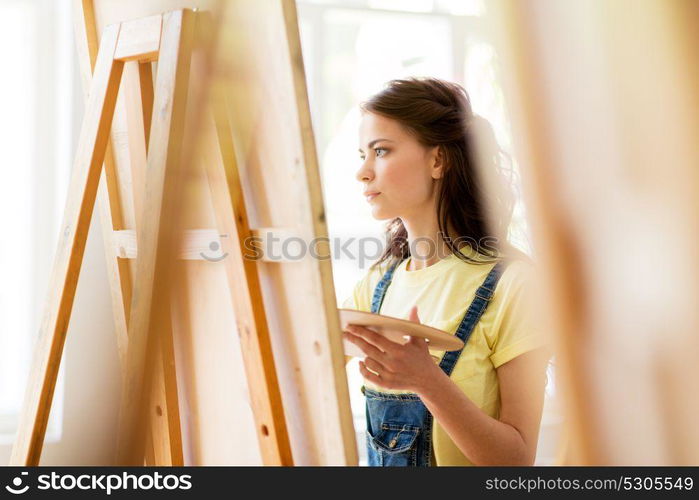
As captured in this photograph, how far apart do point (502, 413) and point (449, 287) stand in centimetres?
22

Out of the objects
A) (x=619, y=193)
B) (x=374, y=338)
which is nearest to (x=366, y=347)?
(x=374, y=338)

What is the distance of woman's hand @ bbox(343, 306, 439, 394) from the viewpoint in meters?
0.91

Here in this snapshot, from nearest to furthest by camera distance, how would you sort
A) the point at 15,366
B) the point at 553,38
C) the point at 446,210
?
the point at 553,38, the point at 446,210, the point at 15,366

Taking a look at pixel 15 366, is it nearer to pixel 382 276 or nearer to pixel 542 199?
pixel 382 276

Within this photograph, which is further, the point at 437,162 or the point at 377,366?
the point at 437,162

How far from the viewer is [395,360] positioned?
93 centimetres

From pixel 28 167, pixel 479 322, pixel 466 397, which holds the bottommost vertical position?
pixel 466 397

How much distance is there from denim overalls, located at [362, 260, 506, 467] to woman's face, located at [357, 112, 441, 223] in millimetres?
184

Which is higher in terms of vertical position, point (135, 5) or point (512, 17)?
point (135, 5)

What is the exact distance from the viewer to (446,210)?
1.24m

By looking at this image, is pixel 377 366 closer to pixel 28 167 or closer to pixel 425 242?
pixel 425 242

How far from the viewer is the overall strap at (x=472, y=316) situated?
A: 1.15 metres

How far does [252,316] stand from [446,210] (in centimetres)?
50
